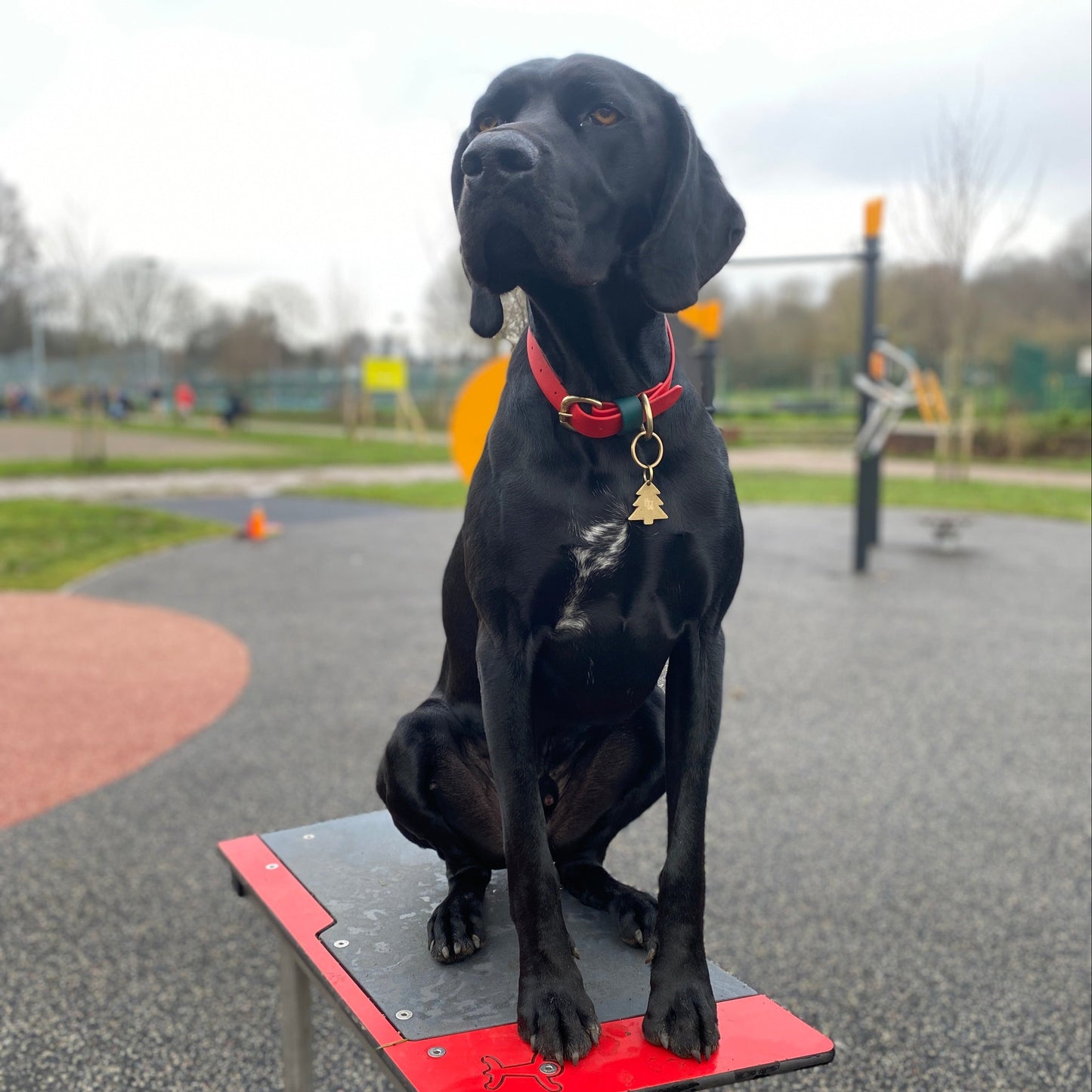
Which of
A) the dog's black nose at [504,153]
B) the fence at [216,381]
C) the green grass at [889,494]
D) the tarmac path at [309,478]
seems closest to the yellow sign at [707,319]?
the dog's black nose at [504,153]

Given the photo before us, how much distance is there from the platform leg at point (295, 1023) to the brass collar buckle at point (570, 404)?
152 cm

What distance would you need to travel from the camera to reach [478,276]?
166 cm

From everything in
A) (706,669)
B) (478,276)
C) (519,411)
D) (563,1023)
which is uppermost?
(478,276)

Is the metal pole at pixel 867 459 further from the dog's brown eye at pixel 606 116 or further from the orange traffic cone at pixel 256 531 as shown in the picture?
the dog's brown eye at pixel 606 116

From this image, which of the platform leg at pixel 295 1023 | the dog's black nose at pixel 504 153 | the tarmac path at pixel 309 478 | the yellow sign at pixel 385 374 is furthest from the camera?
the yellow sign at pixel 385 374

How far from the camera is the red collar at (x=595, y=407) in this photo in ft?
5.81

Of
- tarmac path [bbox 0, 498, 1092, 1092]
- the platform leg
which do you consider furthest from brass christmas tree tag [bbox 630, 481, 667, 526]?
tarmac path [bbox 0, 498, 1092, 1092]

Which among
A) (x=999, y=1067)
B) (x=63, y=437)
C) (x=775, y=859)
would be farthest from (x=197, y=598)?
(x=63, y=437)

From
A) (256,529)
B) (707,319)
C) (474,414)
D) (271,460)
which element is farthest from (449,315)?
(474,414)

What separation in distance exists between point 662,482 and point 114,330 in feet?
198

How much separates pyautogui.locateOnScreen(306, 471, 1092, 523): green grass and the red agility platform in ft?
42.1

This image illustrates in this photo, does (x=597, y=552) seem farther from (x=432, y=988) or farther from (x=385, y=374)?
(x=385, y=374)

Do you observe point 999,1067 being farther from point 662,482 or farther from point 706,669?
point 662,482

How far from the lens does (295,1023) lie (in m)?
2.64
